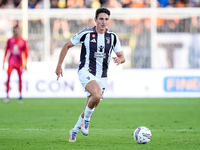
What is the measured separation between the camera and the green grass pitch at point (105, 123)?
7777mm

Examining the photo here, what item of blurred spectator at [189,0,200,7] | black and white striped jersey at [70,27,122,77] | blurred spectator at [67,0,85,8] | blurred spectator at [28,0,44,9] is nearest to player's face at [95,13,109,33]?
black and white striped jersey at [70,27,122,77]

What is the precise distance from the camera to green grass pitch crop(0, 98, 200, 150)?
778 centimetres

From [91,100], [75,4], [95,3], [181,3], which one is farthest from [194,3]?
[91,100]

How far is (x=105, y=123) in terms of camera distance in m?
11.3

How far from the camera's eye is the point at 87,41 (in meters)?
8.25

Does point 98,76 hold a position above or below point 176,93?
above

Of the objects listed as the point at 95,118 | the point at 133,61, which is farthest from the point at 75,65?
the point at 95,118

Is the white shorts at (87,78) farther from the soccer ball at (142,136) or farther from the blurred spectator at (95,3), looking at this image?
the blurred spectator at (95,3)

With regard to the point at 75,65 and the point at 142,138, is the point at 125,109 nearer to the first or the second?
the point at 75,65

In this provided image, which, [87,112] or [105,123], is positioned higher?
[87,112]

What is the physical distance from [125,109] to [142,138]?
7.42 meters

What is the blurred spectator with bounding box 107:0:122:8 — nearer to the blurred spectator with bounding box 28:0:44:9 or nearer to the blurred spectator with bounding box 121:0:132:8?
the blurred spectator with bounding box 121:0:132:8

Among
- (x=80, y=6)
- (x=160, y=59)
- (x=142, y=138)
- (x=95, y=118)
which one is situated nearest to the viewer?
(x=142, y=138)

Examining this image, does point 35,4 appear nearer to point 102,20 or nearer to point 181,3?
point 181,3
